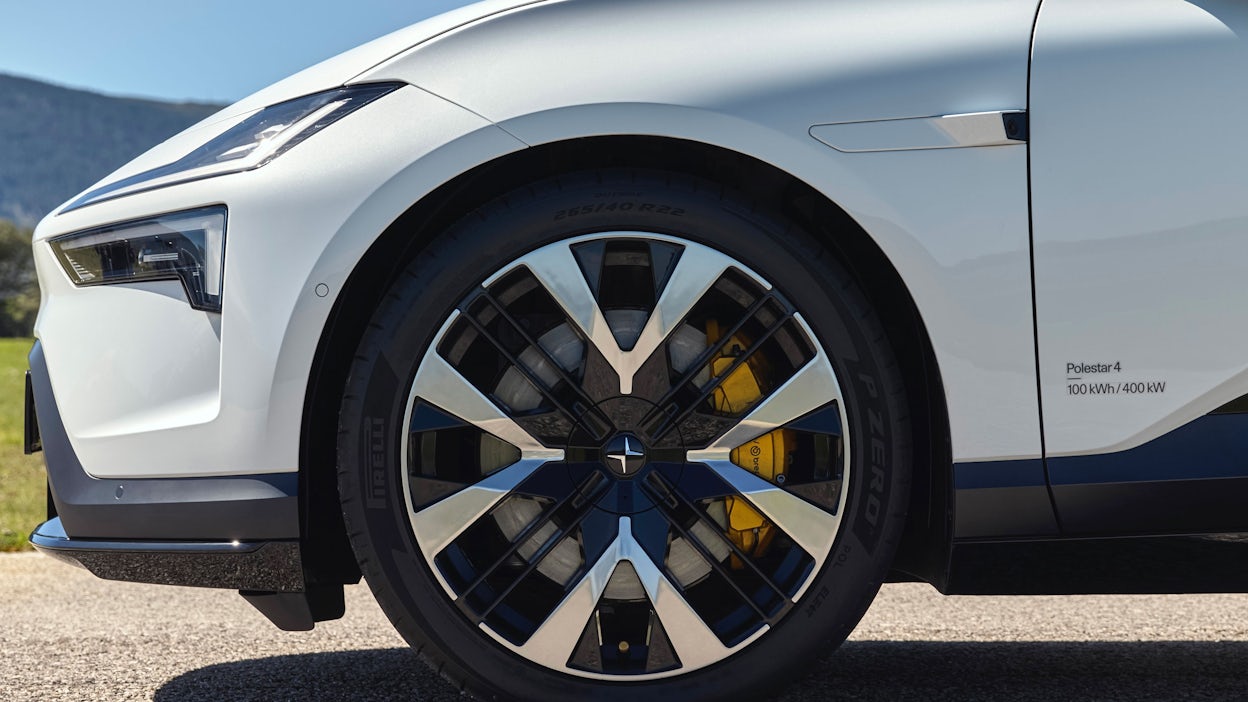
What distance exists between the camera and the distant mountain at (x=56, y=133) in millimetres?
167125

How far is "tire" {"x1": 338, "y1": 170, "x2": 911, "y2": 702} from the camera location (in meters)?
1.61

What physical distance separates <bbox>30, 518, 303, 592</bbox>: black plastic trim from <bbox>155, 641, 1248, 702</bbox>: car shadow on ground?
0.37 metres

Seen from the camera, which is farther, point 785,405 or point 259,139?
point 259,139

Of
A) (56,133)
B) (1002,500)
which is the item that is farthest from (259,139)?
(56,133)

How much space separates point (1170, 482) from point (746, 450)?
27.6 inches

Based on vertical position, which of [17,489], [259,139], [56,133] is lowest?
[17,489]

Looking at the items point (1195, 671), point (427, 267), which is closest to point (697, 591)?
point (427, 267)

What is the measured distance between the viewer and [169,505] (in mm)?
1649

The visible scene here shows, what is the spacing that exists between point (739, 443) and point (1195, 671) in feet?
4.41

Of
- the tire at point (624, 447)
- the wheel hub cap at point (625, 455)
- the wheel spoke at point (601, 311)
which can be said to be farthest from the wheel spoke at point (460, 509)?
the wheel spoke at point (601, 311)

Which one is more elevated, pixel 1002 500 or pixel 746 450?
pixel 746 450

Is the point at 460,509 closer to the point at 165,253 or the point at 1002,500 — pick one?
the point at 165,253

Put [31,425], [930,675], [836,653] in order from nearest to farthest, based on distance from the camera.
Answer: [31,425] → [930,675] → [836,653]

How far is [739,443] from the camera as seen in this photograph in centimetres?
161
